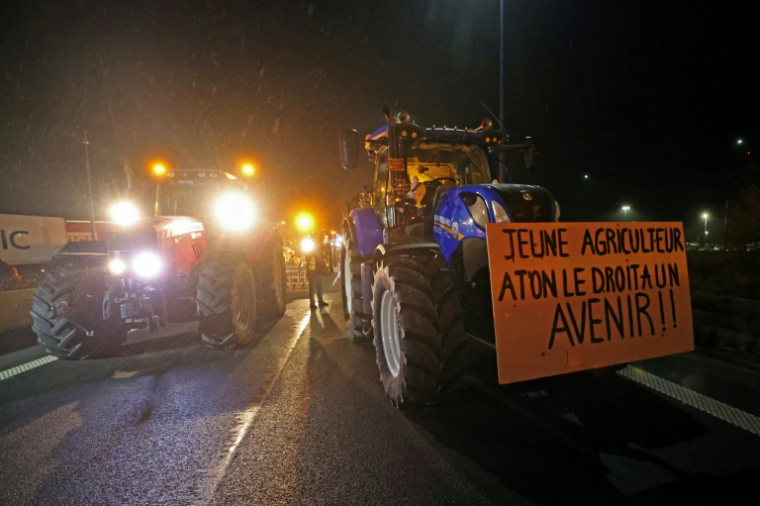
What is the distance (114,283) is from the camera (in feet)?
19.5

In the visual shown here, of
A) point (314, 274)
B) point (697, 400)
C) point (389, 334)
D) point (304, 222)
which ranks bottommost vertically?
point (697, 400)

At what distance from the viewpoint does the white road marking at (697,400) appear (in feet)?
11.1

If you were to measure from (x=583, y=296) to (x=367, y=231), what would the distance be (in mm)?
3168

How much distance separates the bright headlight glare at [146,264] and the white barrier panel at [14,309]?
3.38 meters

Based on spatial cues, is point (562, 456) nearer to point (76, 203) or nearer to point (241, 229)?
point (241, 229)

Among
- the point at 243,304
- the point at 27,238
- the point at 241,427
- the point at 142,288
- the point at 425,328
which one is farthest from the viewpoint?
the point at 27,238

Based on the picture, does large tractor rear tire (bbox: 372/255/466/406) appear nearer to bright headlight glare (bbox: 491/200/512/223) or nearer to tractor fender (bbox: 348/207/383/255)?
bright headlight glare (bbox: 491/200/512/223)

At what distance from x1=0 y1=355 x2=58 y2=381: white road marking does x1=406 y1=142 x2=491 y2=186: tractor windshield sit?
552cm

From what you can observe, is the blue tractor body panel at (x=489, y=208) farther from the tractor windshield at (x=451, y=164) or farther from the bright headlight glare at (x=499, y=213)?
the tractor windshield at (x=451, y=164)

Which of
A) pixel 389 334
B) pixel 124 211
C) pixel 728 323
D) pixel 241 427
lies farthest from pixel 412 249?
pixel 124 211

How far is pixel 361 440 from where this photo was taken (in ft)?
11.1

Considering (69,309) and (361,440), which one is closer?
(361,440)

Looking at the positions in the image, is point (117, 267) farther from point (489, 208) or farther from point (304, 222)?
point (304, 222)

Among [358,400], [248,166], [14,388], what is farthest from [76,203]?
[358,400]
